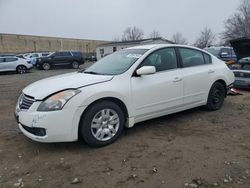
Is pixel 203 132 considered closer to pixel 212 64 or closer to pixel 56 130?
pixel 212 64

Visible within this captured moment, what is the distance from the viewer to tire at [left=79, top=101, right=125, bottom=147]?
365 centimetres

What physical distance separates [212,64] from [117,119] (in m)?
2.69

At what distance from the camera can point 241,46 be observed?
845 cm

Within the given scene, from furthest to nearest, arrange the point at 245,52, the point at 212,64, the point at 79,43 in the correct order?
the point at 79,43
the point at 245,52
the point at 212,64

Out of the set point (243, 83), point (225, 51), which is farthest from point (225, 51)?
point (243, 83)

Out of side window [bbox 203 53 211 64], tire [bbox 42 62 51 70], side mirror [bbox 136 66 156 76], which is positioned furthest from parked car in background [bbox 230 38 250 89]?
tire [bbox 42 62 51 70]

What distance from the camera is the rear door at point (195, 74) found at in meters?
4.88

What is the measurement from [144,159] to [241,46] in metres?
6.61

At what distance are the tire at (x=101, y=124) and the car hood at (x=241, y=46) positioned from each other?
5.85 metres

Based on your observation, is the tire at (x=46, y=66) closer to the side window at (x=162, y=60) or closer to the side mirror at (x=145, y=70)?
the side window at (x=162, y=60)

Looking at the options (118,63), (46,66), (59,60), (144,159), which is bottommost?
(144,159)

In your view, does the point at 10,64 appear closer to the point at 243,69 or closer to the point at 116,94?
the point at 243,69

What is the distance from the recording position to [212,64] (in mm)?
5496

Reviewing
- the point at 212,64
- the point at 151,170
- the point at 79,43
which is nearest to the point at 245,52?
the point at 212,64
